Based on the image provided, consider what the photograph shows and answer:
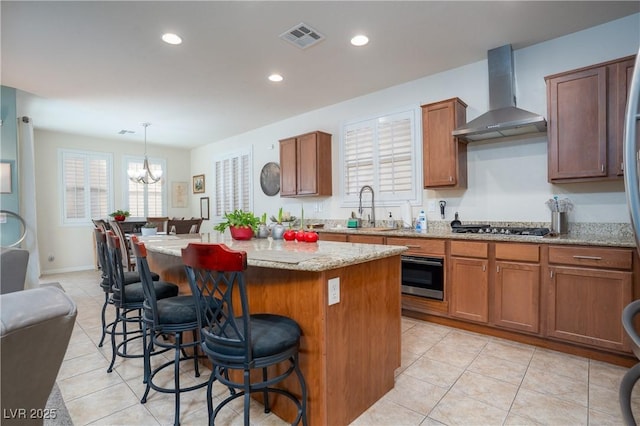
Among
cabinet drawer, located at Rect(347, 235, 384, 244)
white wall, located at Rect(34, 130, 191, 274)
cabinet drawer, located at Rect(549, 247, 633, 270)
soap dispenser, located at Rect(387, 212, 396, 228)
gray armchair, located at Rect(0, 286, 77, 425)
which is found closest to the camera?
gray armchair, located at Rect(0, 286, 77, 425)

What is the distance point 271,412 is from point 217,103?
4.27m

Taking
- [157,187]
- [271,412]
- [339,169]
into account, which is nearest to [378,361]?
[271,412]

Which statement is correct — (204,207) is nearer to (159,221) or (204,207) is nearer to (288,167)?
(159,221)

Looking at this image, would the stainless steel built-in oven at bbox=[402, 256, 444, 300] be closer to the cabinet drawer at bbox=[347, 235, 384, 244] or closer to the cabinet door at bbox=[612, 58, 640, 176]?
the cabinet drawer at bbox=[347, 235, 384, 244]

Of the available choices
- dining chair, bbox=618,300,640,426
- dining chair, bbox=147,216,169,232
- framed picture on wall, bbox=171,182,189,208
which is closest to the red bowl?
dining chair, bbox=618,300,640,426

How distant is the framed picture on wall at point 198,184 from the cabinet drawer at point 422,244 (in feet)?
19.1

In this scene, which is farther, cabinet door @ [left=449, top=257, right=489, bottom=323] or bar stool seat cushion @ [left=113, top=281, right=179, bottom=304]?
cabinet door @ [left=449, top=257, right=489, bottom=323]

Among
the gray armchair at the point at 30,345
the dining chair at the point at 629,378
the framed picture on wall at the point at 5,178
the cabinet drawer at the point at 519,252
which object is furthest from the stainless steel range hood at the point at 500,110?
the framed picture on wall at the point at 5,178

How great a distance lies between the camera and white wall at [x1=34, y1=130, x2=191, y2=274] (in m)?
6.20

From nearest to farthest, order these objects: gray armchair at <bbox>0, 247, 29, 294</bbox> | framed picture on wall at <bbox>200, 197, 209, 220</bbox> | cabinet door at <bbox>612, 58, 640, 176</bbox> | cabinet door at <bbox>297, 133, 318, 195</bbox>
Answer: gray armchair at <bbox>0, 247, 29, 294</bbox>, cabinet door at <bbox>612, 58, 640, 176</bbox>, cabinet door at <bbox>297, 133, 318, 195</bbox>, framed picture on wall at <bbox>200, 197, 209, 220</bbox>

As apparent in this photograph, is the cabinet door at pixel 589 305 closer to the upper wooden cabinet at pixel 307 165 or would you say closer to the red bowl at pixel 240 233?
the red bowl at pixel 240 233

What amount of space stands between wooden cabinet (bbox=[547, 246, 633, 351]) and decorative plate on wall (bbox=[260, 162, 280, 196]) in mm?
4340

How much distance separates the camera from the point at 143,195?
752 cm

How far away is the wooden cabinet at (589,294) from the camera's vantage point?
2.35 m
